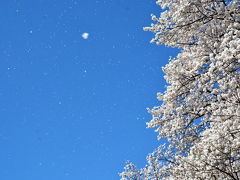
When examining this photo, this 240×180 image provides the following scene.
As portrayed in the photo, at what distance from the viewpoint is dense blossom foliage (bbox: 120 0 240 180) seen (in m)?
6.29

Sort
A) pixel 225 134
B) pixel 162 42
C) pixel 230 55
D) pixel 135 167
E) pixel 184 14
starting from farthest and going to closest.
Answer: pixel 135 167 → pixel 162 42 → pixel 184 14 → pixel 225 134 → pixel 230 55

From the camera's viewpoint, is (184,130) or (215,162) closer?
(215,162)

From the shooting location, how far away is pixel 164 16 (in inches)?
398

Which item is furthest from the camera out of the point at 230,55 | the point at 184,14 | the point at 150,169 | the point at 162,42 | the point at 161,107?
the point at 150,169

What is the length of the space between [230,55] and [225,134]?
179cm

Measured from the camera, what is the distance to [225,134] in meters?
6.25

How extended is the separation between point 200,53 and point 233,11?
1.53 m

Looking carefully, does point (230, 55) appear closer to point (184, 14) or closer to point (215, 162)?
point (215, 162)

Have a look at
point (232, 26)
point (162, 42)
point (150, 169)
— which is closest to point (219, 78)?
point (232, 26)

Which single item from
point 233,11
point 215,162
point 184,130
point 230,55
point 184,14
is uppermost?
point 184,14

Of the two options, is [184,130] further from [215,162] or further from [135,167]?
[135,167]

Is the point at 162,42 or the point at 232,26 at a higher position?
the point at 162,42

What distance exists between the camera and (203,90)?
23.0 ft

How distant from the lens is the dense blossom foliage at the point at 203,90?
6289mm
